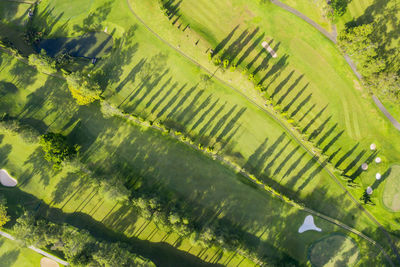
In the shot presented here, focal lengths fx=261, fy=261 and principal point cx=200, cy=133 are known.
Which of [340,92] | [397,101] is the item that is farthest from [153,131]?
[397,101]

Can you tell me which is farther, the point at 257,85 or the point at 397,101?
the point at 257,85

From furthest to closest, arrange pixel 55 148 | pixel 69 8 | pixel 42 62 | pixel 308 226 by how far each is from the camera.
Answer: pixel 69 8
pixel 308 226
pixel 42 62
pixel 55 148

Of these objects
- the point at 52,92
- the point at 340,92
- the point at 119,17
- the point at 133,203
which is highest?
the point at 340,92

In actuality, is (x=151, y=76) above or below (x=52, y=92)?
above

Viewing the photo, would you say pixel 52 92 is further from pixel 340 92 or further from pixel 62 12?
pixel 340 92

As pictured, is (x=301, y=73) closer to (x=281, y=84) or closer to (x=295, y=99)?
(x=281, y=84)

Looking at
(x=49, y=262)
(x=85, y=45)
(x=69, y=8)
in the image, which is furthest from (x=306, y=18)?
(x=49, y=262)

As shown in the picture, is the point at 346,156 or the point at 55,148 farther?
the point at 346,156

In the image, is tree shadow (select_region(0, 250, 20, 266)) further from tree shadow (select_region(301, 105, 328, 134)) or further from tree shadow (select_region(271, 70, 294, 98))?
tree shadow (select_region(301, 105, 328, 134))
